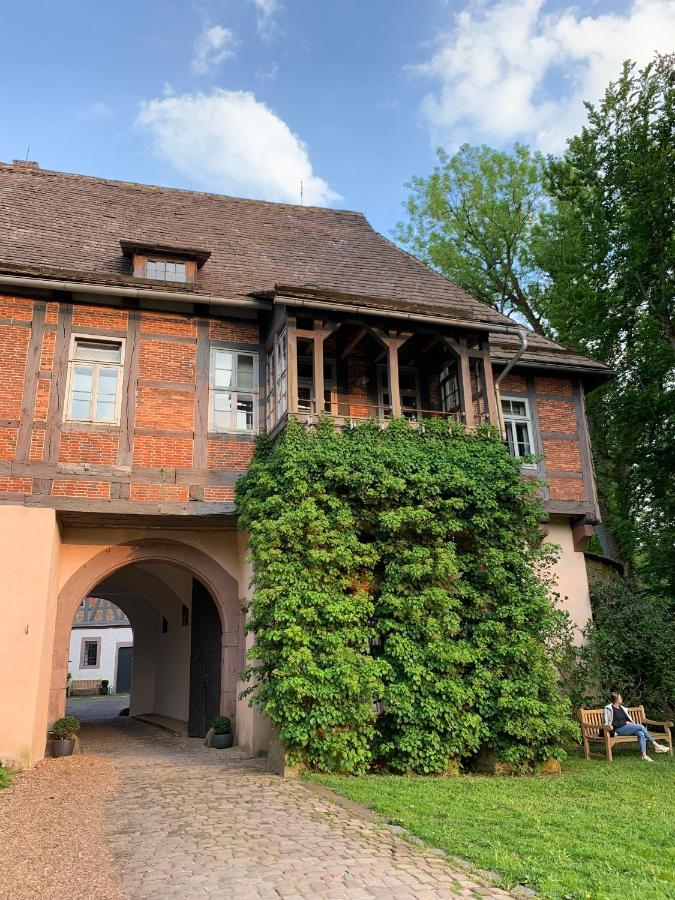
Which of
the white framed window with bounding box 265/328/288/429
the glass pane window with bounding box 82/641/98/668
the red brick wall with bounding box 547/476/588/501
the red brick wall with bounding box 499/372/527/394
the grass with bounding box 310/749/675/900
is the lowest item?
the grass with bounding box 310/749/675/900

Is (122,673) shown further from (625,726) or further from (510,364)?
(625,726)

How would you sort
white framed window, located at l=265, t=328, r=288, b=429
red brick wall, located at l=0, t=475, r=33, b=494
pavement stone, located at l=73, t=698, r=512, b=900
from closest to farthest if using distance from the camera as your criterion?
pavement stone, located at l=73, t=698, r=512, b=900
red brick wall, located at l=0, t=475, r=33, b=494
white framed window, located at l=265, t=328, r=288, b=429

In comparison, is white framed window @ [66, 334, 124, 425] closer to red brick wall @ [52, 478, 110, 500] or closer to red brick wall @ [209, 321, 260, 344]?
red brick wall @ [52, 478, 110, 500]

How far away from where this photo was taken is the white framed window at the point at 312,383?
39.4ft

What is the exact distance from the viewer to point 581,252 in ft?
60.5

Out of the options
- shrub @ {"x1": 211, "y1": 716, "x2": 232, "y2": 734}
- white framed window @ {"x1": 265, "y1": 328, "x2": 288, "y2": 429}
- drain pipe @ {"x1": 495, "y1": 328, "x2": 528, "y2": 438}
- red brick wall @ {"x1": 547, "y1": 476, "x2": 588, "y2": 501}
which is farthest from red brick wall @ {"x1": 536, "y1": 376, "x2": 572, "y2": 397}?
shrub @ {"x1": 211, "y1": 716, "x2": 232, "y2": 734}

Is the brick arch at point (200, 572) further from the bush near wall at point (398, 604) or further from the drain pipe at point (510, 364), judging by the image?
the drain pipe at point (510, 364)

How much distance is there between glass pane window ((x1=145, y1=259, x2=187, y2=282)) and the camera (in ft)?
39.0

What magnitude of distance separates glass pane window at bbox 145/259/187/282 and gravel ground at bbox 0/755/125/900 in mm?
7459

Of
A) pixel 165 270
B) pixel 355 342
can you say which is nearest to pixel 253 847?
pixel 355 342

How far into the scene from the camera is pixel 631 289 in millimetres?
17531

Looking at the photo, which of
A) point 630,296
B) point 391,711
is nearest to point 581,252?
point 630,296

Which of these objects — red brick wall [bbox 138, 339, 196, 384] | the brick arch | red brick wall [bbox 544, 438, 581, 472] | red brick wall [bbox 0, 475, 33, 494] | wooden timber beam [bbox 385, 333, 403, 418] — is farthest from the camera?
red brick wall [bbox 544, 438, 581, 472]

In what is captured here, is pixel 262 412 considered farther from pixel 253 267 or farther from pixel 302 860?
pixel 302 860
